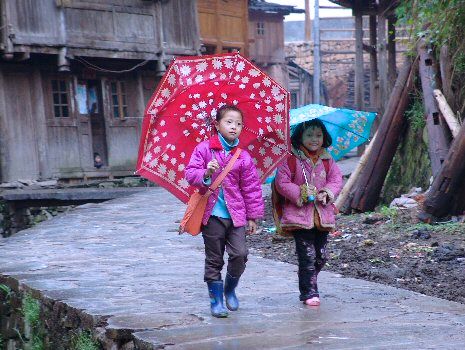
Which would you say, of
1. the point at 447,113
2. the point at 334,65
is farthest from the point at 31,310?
the point at 334,65

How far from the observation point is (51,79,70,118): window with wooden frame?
1944cm

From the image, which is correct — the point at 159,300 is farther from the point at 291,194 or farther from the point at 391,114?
the point at 391,114

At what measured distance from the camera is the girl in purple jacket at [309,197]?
5.27 m

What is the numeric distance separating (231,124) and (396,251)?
3469 mm

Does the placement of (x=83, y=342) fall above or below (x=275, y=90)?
below

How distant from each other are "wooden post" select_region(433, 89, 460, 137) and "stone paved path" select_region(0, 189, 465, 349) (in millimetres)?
3215

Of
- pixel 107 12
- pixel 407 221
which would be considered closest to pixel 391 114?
pixel 407 221

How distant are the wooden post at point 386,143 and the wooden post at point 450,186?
5.39 ft

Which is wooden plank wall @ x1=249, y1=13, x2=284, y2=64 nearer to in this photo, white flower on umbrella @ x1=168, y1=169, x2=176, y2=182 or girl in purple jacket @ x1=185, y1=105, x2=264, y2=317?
white flower on umbrella @ x1=168, y1=169, x2=176, y2=182

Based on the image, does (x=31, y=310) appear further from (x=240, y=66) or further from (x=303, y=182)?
(x=240, y=66)

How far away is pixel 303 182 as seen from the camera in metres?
5.34

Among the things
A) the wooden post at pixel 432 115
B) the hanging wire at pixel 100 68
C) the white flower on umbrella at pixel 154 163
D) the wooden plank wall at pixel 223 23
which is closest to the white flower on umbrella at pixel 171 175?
the white flower on umbrella at pixel 154 163

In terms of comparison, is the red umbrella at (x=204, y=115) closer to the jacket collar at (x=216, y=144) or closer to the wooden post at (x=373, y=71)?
the jacket collar at (x=216, y=144)

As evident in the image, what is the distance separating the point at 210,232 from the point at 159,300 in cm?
84
